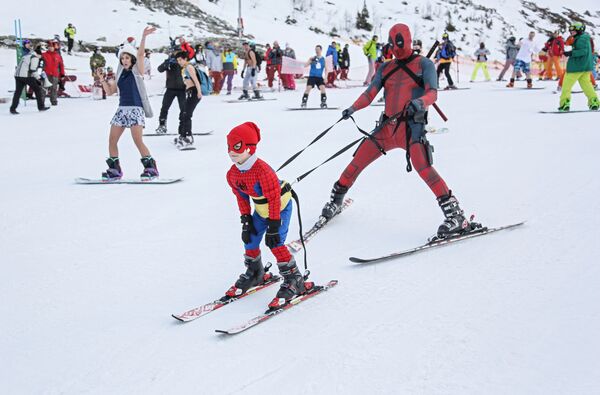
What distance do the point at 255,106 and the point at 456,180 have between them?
9.00 meters

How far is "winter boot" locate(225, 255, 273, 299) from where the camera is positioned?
357 cm

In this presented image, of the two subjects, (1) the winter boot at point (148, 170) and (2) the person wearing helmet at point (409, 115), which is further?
(1) the winter boot at point (148, 170)

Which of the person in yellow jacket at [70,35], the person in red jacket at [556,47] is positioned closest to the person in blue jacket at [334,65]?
the person in red jacket at [556,47]

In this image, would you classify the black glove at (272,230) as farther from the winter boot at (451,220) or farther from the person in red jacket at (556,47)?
the person in red jacket at (556,47)

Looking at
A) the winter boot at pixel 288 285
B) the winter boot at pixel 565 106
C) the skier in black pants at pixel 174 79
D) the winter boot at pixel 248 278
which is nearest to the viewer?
the winter boot at pixel 288 285

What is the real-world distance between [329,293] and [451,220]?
137 cm

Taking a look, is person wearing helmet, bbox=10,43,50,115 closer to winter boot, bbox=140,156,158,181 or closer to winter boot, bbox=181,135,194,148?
winter boot, bbox=181,135,194,148

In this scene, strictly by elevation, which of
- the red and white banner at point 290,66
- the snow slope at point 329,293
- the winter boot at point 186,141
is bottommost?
the snow slope at point 329,293

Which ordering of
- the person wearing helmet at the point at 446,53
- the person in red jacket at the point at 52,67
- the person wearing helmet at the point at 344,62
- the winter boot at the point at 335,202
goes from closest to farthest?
1. the winter boot at the point at 335,202
2. the person in red jacket at the point at 52,67
3. the person wearing helmet at the point at 446,53
4. the person wearing helmet at the point at 344,62

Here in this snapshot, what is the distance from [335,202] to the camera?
5164mm

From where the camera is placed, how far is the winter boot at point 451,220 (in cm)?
443

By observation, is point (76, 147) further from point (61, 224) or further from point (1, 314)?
point (1, 314)

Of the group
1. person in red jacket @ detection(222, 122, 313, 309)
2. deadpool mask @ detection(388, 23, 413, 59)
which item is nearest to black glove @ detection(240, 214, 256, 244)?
person in red jacket @ detection(222, 122, 313, 309)

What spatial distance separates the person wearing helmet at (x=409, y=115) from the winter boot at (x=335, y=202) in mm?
348
